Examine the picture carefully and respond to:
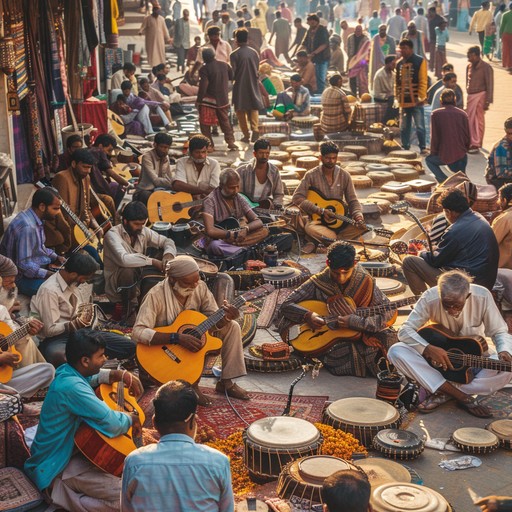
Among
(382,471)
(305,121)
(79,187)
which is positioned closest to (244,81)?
(305,121)

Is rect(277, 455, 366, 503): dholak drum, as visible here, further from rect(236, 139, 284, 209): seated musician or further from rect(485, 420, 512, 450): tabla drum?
rect(236, 139, 284, 209): seated musician

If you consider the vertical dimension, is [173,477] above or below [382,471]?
above

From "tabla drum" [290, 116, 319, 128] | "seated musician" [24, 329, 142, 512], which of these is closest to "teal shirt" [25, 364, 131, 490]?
"seated musician" [24, 329, 142, 512]

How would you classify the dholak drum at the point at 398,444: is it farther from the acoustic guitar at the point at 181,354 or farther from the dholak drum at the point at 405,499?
the acoustic guitar at the point at 181,354

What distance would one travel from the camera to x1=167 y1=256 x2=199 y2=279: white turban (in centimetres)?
704

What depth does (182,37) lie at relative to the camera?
2755 cm

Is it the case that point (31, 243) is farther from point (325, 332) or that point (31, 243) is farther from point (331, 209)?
point (331, 209)

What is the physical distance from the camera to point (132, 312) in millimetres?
8852

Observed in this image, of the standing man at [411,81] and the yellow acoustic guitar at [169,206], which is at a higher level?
the standing man at [411,81]

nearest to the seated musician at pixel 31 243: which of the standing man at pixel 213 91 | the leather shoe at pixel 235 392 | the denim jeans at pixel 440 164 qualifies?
A: the leather shoe at pixel 235 392

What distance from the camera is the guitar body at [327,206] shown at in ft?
35.1

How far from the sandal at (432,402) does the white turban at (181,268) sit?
6.14ft

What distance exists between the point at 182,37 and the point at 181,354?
2168 cm

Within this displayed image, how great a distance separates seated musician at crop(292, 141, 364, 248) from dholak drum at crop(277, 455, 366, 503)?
17.3 feet
